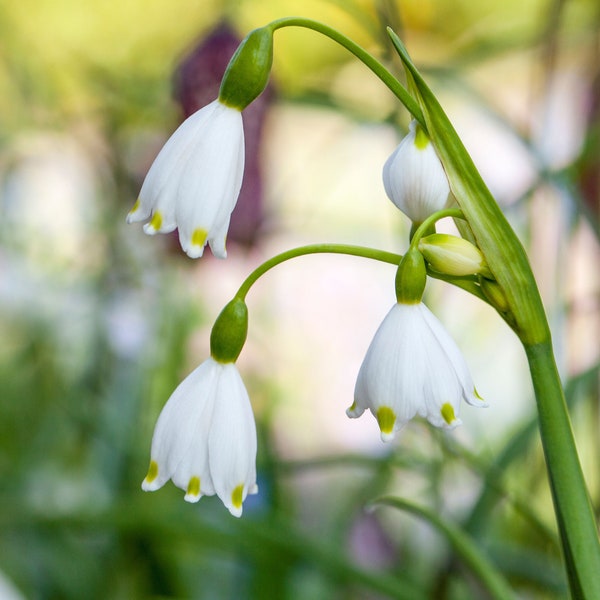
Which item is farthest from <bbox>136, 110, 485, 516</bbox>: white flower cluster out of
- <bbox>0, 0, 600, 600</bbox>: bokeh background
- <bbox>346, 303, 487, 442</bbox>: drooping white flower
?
<bbox>0, 0, 600, 600</bbox>: bokeh background

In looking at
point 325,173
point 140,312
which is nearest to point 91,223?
point 140,312

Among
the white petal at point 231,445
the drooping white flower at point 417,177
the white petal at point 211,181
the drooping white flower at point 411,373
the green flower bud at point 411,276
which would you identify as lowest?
the white petal at point 231,445

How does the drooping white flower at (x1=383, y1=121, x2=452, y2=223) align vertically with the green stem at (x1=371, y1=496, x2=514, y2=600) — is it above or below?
above

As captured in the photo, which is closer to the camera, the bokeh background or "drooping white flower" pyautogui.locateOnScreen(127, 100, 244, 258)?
"drooping white flower" pyautogui.locateOnScreen(127, 100, 244, 258)

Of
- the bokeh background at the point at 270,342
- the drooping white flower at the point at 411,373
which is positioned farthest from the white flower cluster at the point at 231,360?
the bokeh background at the point at 270,342

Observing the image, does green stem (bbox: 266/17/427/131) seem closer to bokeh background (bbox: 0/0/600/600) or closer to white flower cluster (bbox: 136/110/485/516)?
white flower cluster (bbox: 136/110/485/516)

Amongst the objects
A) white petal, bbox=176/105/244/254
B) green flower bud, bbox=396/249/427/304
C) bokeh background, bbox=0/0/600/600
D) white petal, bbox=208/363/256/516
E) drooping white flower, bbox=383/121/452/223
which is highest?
bokeh background, bbox=0/0/600/600

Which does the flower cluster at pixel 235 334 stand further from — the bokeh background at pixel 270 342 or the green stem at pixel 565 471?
the bokeh background at pixel 270 342
